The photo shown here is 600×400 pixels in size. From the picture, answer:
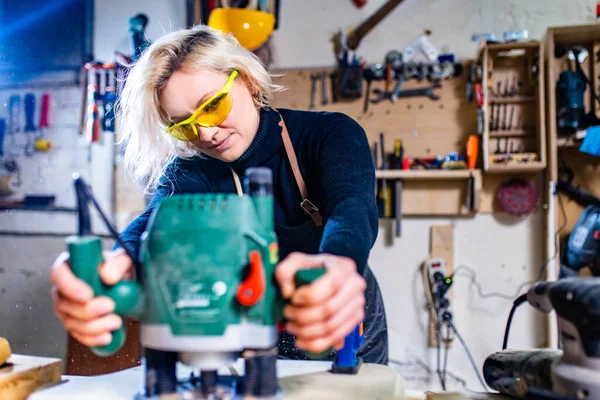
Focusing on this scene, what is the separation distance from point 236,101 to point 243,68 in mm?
79

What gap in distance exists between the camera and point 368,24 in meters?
3.22

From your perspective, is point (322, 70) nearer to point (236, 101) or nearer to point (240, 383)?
point (236, 101)

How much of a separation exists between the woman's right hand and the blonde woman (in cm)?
3

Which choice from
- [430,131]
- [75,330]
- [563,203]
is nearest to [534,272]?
[563,203]

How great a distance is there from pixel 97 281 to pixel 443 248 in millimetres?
2720

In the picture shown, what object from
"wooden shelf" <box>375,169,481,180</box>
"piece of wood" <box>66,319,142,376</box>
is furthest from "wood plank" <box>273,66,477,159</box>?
"piece of wood" <box>66,319,142,376</box>

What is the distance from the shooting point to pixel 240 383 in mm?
769

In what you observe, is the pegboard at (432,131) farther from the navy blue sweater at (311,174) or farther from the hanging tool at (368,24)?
the navy blue sweater at (311,174)

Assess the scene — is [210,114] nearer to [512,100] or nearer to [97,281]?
[97,281]

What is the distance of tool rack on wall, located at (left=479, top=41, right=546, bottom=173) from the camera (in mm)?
2904

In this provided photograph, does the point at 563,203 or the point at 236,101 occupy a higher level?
the point at 236,101

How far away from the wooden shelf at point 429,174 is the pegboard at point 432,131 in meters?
0.17

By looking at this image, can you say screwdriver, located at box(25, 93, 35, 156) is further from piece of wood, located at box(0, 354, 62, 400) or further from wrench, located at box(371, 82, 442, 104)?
piece of wood, located at box(0, 354, 62, 400)

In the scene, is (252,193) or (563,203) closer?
(252,193)
